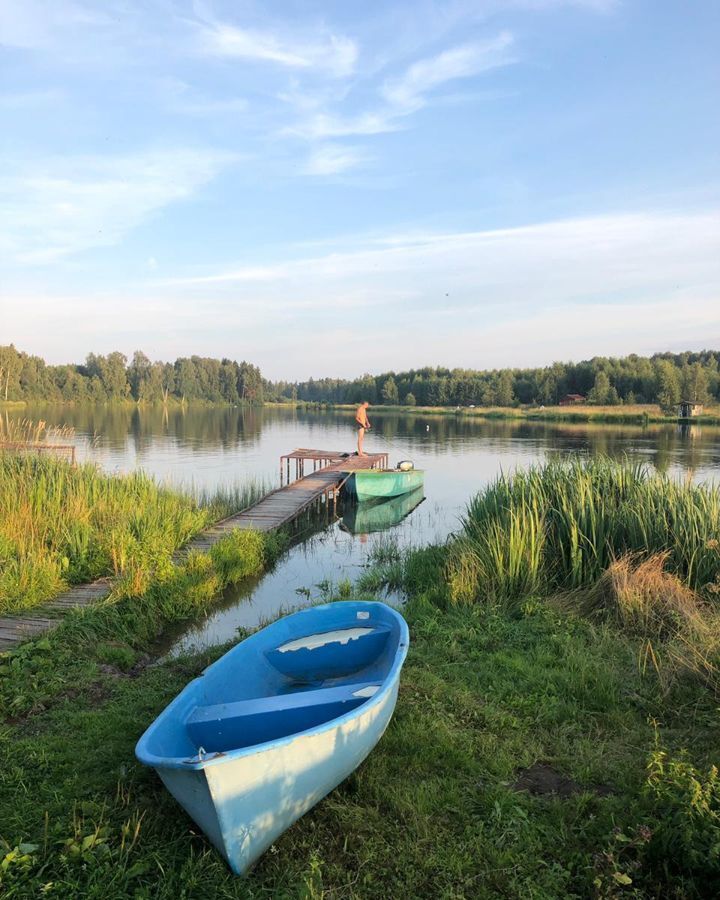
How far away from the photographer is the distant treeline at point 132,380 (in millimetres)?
71125

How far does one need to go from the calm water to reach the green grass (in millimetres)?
3289

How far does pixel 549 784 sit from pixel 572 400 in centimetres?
8433

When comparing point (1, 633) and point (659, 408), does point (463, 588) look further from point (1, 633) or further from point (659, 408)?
point (659, 408)

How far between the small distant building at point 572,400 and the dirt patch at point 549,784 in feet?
263

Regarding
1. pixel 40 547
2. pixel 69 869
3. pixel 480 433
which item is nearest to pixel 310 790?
pixel 69 869

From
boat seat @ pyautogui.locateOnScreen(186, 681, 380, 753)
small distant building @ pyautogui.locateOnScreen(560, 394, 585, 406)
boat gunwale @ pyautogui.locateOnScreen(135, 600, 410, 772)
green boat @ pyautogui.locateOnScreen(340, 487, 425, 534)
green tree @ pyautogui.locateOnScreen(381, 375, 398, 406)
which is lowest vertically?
green boat @ pyautogui.locateOnScreen(340, 487, 425, 534)

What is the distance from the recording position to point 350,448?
3775 cm

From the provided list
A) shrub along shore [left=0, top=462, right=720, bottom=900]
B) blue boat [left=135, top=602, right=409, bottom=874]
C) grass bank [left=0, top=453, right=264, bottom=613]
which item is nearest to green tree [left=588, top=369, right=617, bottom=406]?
grass bank [left=0, top=453, right=264, bottom=613]

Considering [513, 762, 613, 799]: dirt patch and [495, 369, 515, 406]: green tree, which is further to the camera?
[495, 369, 515, 406]: green tree

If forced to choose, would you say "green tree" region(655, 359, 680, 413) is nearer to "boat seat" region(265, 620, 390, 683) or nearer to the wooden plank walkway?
the wooden plank walkway

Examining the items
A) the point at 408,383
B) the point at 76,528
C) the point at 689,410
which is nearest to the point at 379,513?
the point at 76,528

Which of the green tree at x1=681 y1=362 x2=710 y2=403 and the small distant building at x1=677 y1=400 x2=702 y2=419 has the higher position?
the green tree at x1=681 y1=362 x2=710 y2=403

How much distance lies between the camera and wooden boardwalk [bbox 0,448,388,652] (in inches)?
247

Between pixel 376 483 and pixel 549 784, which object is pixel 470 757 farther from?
pixel 376 483
